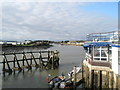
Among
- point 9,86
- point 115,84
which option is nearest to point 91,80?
point 115,84

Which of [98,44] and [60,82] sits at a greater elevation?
[98,44]

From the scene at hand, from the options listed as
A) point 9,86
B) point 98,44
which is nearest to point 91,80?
point 98,44

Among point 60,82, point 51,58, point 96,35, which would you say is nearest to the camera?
point 96,35

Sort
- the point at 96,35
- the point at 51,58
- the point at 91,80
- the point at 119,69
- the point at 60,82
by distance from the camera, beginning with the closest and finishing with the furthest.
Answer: the point at 119,69, the point at 91,80, the point at 96,35, the point at 60,82, the point at 51,58

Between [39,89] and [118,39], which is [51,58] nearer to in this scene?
[39,89]

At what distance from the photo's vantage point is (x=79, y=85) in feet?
60.7

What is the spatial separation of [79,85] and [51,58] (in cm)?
1230

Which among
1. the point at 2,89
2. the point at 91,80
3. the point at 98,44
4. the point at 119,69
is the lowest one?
the point at 2,89

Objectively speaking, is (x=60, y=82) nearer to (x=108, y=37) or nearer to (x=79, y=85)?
(x=79, y=85)

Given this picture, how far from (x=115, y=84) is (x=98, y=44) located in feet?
14.1

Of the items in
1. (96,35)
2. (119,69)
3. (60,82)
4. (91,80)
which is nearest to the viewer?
(119,69)

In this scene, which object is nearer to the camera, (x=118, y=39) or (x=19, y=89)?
(x=118, y=39)

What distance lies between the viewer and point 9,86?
1969cm

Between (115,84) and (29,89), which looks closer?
(115,84)
